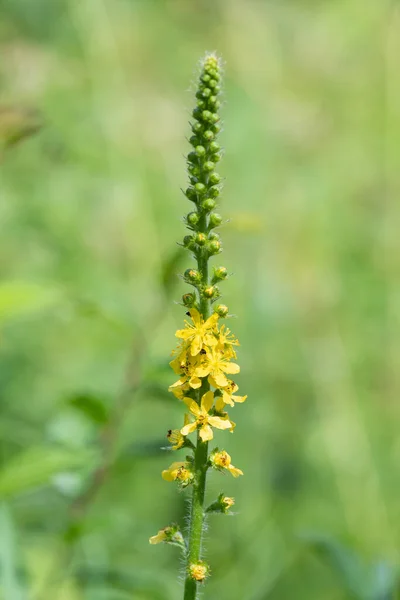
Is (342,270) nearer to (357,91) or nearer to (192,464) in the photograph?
(357,91)

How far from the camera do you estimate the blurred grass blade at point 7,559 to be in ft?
10.6

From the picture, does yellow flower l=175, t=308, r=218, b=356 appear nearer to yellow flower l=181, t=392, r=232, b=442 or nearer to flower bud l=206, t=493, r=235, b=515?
yellow flower l=181, t=392, r=232, b=442

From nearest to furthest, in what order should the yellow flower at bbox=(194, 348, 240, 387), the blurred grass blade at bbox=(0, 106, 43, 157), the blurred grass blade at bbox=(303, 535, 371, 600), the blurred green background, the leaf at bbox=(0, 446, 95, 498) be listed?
the yellow flower at bbox=(194, 348, 240, 387) → the leaf at bbox=(0, 446, 95, 498) → the blurred grass blade at bbox=(303, 535, 371, 600) → the blurred grass blade at bbox=(0, 106, 43, 157) → the blurred green background

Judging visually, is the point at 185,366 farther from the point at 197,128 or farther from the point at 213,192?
the point at 197,128

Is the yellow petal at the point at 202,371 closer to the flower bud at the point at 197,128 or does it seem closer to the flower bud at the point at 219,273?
the flower bud at the point at 219,273

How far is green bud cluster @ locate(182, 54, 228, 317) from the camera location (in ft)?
7.37

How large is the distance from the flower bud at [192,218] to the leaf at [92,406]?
5.43 ft

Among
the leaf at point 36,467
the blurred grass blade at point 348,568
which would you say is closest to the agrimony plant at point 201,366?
the leaf at point 36,467

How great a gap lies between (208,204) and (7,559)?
6.20ft

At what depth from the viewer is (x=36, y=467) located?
126 inches

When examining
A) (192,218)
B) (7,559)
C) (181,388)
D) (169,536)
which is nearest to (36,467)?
(7,559)

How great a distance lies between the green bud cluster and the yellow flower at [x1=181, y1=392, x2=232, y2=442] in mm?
260

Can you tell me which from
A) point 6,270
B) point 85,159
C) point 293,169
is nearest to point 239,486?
point 6,270

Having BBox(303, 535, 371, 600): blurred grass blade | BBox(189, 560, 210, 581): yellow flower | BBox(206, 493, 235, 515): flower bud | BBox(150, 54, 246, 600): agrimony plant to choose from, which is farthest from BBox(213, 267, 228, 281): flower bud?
BBox(303, 535, 371, 600): blurred grass blade
